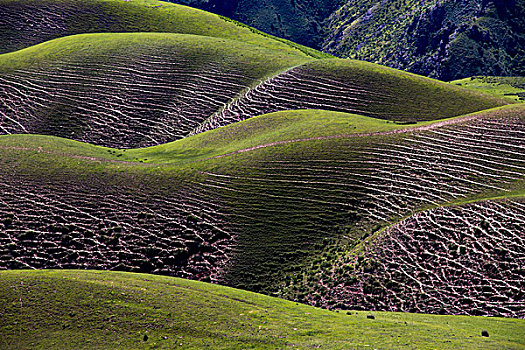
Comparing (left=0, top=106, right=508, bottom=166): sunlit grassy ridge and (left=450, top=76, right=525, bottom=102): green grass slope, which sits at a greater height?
(left=450, top=76, right=525, bottom=102): green grass slope

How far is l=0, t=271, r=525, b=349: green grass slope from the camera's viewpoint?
92.3ft

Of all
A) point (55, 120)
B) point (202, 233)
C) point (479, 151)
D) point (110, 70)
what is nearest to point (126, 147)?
point (55, 120)

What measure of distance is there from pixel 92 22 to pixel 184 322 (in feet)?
421

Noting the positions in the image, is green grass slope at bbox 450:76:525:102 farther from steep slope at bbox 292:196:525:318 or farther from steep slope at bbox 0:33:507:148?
steep slope at bbox 292:196:525:318

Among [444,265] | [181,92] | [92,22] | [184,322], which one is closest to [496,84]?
[181,92]

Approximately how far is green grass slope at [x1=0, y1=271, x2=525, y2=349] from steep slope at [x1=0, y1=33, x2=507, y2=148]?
50.4 metres

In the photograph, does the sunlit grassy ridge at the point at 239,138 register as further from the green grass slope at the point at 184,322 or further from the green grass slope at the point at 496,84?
the green grass slope at the point at 496,84

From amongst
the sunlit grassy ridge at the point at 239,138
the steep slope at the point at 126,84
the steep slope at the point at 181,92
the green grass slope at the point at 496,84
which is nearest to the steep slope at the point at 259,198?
the sunlit grassy ridge at the point at 239,138

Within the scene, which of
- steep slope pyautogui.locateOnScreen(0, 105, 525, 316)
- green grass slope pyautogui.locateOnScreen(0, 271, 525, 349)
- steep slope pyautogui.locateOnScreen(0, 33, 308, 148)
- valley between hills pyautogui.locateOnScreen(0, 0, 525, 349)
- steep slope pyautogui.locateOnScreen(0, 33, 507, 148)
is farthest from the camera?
steep slope pyautogui.locateOnScreen(0, 33, 308, 148)

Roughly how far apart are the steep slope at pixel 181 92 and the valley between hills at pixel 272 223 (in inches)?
23.8

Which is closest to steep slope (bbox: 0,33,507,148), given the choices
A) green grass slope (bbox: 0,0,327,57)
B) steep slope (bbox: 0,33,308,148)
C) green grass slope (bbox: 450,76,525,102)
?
steep slope (bbox: 0,33,308,148)

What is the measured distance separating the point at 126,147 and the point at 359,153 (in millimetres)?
42194

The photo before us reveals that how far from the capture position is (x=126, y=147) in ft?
269

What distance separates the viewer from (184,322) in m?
31.1
